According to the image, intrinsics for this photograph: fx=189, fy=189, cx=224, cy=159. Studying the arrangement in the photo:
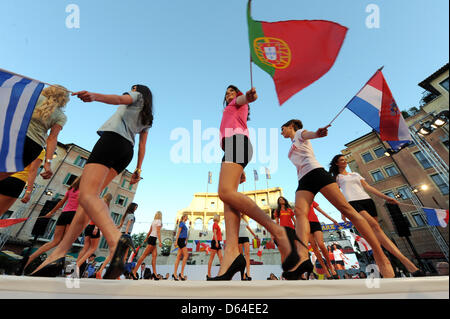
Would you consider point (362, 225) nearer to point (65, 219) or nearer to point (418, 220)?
point (65, 219)

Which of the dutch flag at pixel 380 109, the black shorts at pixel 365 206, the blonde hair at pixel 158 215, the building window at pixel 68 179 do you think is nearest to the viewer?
the dutch flag at pixel 380 109

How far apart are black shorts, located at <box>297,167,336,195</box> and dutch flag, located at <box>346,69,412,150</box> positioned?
144cm

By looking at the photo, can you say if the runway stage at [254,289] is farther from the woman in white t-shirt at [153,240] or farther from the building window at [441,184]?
the woman in white t-shirt at [153,240]

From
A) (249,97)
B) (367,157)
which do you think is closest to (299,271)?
(249,97)

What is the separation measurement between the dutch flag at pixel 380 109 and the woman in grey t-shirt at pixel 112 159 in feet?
10.6

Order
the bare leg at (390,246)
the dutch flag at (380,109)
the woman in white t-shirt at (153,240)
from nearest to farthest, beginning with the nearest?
the bare leg at (390,246) < the dutch flag at (380,109) < the woman in white t-shirt at (153,240)

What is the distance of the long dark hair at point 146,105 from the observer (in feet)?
7.23

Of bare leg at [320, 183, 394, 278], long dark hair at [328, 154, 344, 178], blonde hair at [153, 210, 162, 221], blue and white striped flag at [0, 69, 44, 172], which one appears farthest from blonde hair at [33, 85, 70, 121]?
blonde hair at [153, 210, 162, 221]

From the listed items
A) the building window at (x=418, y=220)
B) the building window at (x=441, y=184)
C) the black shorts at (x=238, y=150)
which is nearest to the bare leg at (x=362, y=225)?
the building window at (x=441, y=184)

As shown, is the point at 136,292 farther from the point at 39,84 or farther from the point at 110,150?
the point at 39,84
